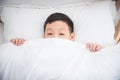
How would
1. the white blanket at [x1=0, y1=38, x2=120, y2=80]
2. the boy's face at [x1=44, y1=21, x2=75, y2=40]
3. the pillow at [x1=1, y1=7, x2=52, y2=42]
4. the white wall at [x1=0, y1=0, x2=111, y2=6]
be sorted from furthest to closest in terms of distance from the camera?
the white wall at [x1=0, y1=0, x2=111, y2=6] → the pillow at [x1=1, y1=7, x2=52, y2=42] → the boy's face at [x1=44, y1=21, x2=75, y2=40] → the white blanket at [x1=0, y1=38, x2=120, y2=80]

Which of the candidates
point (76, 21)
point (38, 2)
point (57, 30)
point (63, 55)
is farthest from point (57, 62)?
point (38, 2)

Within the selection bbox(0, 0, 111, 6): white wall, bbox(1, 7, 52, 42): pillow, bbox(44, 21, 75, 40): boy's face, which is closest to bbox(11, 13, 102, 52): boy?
bbox(44, 21, 75, 40): boy's face

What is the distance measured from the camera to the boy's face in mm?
1393

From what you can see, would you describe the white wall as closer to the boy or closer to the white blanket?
the boy

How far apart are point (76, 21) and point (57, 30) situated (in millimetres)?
230

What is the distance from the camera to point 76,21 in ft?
5.17

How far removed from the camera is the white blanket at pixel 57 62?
106 cm

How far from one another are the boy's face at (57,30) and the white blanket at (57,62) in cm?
19

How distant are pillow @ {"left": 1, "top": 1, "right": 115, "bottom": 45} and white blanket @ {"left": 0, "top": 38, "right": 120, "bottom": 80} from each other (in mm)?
298

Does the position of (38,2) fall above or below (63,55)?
above

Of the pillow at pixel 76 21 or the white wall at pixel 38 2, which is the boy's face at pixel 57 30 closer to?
the pillow at pixel 76 21

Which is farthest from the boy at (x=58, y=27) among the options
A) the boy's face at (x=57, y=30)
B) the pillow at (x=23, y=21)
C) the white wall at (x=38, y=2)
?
the white wall at (x=38, y=2)

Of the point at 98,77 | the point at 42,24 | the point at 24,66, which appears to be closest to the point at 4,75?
the point at 24,66

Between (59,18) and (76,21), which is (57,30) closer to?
(59,18)
